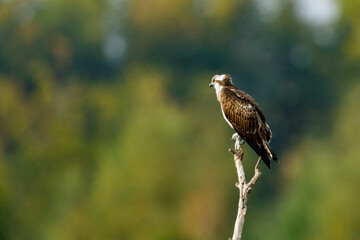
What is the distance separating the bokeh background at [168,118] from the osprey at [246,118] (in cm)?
2173

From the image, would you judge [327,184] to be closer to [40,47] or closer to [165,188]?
[165,188]

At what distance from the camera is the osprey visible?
15797 millimetres

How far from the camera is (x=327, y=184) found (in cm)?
4856

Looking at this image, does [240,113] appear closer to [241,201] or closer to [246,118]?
[246,118]

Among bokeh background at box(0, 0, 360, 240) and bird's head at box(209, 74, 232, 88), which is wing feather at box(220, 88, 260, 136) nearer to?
bird's head at box(209, 74, 232, 88)

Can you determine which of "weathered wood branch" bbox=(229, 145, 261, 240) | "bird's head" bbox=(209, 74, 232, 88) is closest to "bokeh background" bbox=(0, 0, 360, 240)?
"bird's head" bbox=(209, 74, 232, 88)

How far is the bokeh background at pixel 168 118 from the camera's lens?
46656 millimetres

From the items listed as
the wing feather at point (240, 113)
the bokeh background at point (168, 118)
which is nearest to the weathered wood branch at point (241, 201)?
the wing feather at point (240, 113)

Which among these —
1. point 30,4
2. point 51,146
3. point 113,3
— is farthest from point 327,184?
point 113,3

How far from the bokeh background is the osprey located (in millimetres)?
21731

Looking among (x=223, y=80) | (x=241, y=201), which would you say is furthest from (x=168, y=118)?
(x=241, y=201)

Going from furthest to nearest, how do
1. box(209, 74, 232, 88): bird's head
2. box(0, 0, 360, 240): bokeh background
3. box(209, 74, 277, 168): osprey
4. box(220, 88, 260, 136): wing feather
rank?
1. box(0, 0, 360, 240): bokeh background
2. box(209, 74, 232, 88): bird's head
3. box(220, 88, 260, 136): wing feather
4. box(209, 74, 277, 168): osprey

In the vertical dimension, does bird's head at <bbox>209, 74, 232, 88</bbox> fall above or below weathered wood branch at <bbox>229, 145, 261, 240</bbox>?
above

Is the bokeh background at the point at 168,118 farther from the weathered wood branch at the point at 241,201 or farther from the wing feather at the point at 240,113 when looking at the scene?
the weathered wood branch at the point at 241,201
